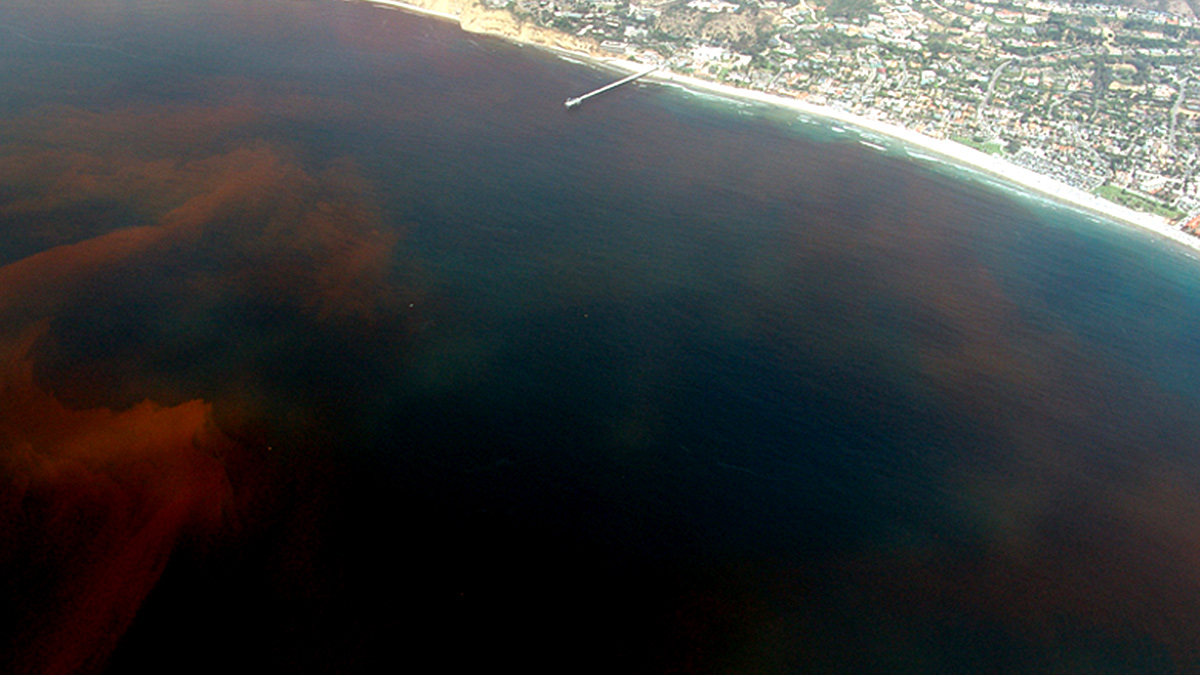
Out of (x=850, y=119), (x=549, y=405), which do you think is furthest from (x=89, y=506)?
(x=850, y=119)

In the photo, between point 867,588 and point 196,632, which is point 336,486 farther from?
point 867,588

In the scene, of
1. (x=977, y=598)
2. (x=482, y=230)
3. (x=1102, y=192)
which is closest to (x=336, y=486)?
(x=482, y=230)

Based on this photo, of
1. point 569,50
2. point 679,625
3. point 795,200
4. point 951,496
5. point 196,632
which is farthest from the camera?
point 569,50

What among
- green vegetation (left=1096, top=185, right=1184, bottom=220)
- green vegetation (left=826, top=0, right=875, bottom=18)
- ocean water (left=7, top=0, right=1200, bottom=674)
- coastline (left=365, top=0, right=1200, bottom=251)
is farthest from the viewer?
green vegetation (left=826, top=0, right=875, bottom=18)

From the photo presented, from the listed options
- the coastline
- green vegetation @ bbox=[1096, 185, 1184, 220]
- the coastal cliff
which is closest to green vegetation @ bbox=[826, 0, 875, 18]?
the coastline

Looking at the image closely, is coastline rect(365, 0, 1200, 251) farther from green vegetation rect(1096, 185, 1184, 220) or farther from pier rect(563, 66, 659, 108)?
pier rect(563, 66, 659, 108)

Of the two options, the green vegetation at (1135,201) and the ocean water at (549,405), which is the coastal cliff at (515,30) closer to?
the ocean water at (549,405)
